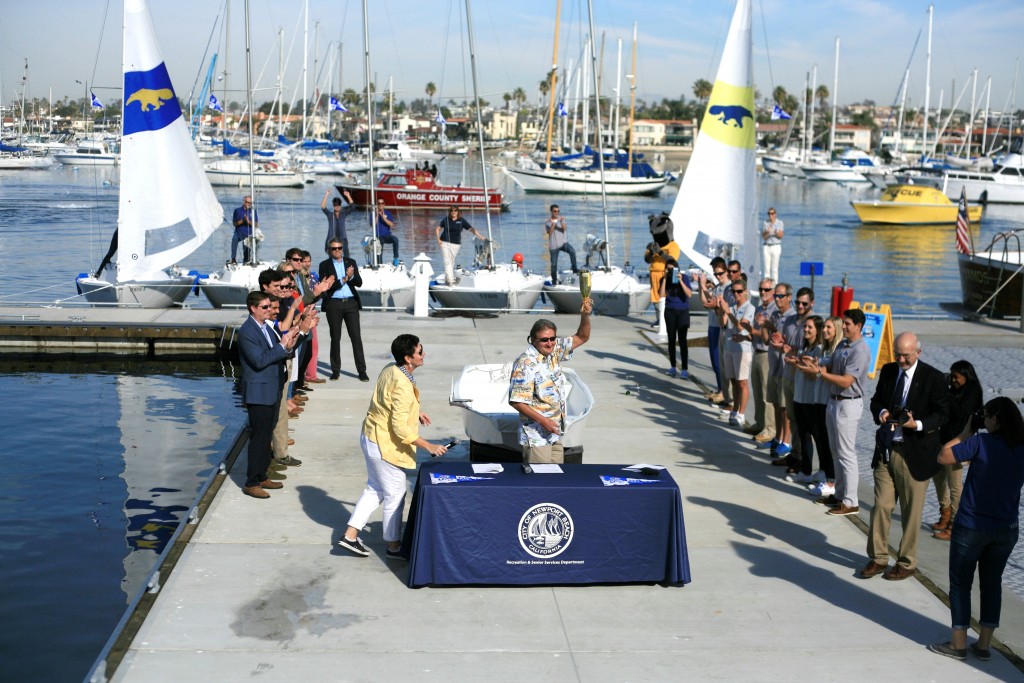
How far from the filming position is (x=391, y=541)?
26.3 feet

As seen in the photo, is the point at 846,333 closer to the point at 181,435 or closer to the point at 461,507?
the point at 461,507

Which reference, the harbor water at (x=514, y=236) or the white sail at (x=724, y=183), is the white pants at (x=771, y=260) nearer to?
the harbor water at (x=514, y=236)

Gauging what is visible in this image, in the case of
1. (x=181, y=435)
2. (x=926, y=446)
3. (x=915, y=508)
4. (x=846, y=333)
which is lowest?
(x=181, y=435)

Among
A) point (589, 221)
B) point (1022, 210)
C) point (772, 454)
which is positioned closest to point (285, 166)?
point (589, 221)

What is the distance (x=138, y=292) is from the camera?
69.0 feet

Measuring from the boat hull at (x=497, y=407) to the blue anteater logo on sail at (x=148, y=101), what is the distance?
35.6 feet

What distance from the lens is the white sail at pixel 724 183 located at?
1595cm

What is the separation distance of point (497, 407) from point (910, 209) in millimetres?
56476

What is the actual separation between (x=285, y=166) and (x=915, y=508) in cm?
8465

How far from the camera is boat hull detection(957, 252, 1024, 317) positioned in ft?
76.1

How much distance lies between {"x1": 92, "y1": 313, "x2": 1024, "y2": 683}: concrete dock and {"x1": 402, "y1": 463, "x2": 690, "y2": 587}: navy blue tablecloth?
140 millimetres

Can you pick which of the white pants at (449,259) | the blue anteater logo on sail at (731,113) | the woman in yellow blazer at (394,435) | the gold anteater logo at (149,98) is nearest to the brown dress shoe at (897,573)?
the woman in yellow blazer at (394,435)

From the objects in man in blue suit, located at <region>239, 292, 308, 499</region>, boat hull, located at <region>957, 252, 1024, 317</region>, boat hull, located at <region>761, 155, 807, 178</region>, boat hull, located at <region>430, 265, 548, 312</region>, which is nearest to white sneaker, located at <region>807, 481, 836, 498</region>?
man in blue suit, located at <region>239, 292, 308, 499</region>

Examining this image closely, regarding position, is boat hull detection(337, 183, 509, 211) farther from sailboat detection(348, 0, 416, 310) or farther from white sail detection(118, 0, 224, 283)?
white sail detection(118, 0, 224, 283)
